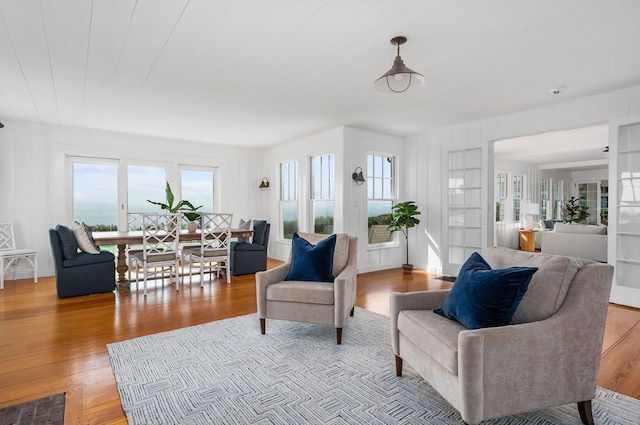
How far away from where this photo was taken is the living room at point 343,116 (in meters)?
2.67

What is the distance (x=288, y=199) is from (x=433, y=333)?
18.2 feet

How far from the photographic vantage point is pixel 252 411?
73.9 inches

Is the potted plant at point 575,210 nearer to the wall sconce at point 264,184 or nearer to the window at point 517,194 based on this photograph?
the window at point 517,194

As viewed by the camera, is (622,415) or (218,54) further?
(218,54)

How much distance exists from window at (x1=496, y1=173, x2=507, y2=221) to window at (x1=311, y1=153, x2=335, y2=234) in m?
5.48

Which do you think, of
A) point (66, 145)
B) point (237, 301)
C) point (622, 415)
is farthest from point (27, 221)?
point (622, 415)

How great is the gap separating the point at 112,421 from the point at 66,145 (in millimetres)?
5599

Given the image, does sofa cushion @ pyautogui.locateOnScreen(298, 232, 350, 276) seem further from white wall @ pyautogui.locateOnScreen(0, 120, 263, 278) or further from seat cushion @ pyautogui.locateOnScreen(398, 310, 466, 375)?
white wall @ pyautogui.locateOnScreen(0, 120, 263, 278)

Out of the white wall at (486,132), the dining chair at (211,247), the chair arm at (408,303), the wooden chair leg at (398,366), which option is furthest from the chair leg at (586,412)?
the dining chair at (211,247)

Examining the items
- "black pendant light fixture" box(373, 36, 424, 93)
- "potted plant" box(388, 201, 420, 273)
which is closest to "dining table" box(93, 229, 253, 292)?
"potted plant" box(388, 201, 420, 273)

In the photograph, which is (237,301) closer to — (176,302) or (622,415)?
(176,302)

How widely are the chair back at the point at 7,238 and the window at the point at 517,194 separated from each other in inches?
431

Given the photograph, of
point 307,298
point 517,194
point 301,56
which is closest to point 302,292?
point 307,298

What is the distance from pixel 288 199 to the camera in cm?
713
